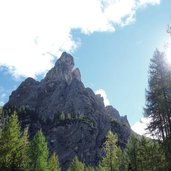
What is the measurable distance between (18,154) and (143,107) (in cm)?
1915

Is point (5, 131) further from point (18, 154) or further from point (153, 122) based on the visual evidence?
point (153, 122)

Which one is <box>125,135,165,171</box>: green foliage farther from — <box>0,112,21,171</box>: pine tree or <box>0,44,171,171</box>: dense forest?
<box>0,112,21,171</box>: pine tree

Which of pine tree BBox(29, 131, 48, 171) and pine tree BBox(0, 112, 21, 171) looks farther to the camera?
pine tree BBox(29, 131, 48, 171)

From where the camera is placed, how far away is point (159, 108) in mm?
32906

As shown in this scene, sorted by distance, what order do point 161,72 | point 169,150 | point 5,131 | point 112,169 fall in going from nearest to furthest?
point 169,150
point 161,72
point 5,131
point 112,169

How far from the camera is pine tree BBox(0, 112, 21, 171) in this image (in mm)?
43794

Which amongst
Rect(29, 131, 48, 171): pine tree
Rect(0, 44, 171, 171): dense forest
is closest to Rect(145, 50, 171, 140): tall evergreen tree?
Rect(0, 44, 171, 171): dense forest

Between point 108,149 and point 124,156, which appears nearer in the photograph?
point 108,149

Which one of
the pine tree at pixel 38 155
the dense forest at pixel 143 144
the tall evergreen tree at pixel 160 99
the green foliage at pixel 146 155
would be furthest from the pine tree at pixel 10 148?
the tall evergreen tree at pixel 160 99

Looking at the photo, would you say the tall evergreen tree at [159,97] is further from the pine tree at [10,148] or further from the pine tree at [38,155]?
the pine tree at [38,155]

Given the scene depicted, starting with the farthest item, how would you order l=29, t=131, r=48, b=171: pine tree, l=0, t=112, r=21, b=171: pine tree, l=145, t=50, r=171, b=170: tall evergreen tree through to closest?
l=29, t=131, r=48, b=171: pine tree → l=0, t=112, r=21, b=171: pine tree → l=145, t=50, r=171, b=170: tall evergreen tree

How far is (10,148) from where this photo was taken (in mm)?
44906

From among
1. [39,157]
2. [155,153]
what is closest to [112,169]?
[39,157]

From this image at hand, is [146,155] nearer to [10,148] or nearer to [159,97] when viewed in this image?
[159,97]
